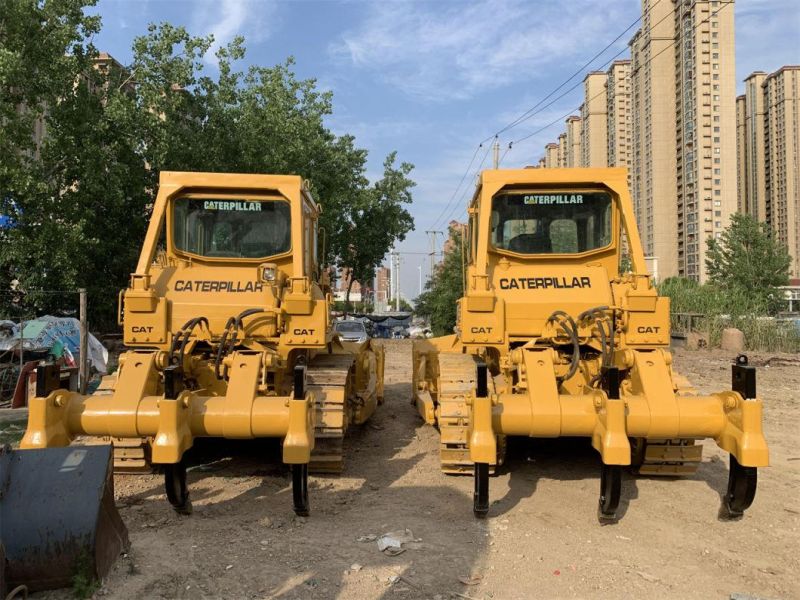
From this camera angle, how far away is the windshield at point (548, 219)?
268 inches

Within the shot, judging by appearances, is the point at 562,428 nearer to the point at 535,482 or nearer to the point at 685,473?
the point at 535,482

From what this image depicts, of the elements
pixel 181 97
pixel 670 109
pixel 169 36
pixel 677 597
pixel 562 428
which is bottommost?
pixel 677 597

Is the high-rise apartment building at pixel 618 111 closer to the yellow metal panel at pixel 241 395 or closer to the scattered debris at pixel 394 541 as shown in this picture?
the yellow metal panel at pixel 241 395

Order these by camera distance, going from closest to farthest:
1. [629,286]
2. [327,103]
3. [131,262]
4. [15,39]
Answer: [629,286], [15,39], [131,262], [327,103]

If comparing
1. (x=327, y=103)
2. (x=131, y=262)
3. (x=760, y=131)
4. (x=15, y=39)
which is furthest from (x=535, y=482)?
(x=760, y=131)

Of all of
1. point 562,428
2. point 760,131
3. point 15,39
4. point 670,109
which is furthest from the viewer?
point 760,131

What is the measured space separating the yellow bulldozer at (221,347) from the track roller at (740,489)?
123 inches

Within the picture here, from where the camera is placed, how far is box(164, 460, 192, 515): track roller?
4598 millimetres

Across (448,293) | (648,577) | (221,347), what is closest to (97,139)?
(221,347)

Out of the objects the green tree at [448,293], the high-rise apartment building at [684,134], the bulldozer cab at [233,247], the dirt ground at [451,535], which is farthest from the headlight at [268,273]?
the high-rise apartment building at [684,134]

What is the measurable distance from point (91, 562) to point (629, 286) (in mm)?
5080

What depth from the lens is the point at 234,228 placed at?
679 cm

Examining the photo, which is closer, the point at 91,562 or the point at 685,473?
the point at 91,562

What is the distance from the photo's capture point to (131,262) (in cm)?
1614
